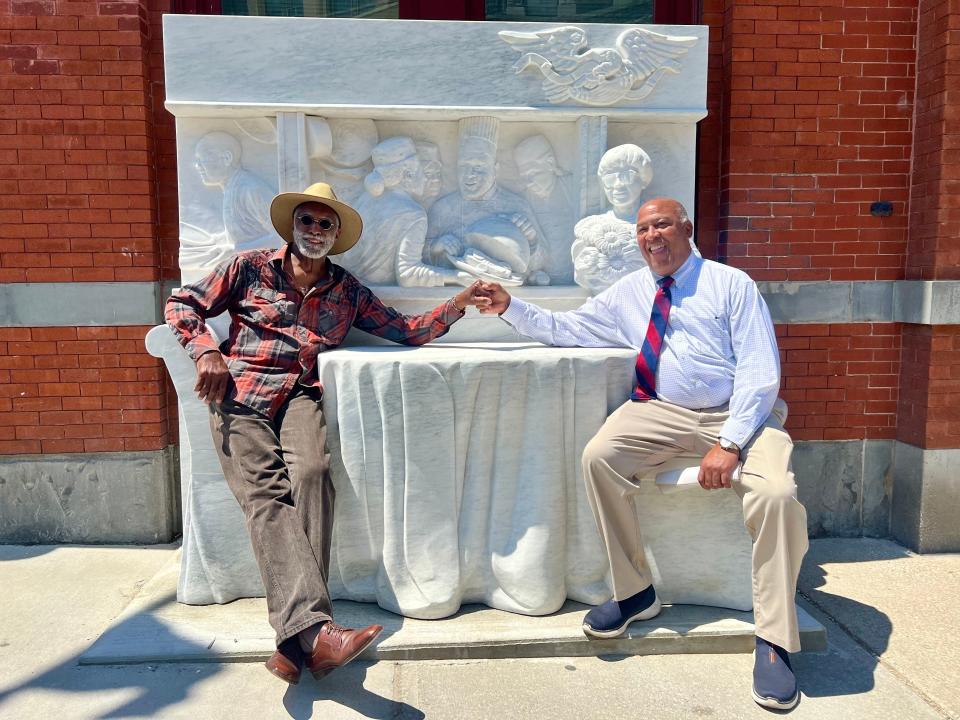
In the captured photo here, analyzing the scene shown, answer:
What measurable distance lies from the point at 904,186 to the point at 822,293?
0.72 meters

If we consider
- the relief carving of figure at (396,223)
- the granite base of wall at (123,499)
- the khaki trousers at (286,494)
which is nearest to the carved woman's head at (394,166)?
the relief carving of figure at (396,223)

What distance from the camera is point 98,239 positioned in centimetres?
374

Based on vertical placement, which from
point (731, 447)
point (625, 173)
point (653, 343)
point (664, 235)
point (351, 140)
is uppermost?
point (351, 140)

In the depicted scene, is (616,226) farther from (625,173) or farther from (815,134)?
(815,134)

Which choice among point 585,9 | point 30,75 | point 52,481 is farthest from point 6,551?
point 585,9

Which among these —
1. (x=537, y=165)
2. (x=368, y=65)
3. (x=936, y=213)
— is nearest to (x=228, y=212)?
(x=368, y=65)

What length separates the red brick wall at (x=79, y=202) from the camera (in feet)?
11.9

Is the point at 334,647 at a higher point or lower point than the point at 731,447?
lower

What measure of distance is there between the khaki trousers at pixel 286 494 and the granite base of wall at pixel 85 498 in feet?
4.28

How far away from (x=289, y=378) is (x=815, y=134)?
304 cm

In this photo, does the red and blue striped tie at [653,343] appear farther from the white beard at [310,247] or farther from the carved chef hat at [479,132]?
the white beard at [310,247]

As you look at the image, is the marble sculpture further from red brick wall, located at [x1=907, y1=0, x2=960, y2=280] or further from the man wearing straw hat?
red brick wall, located at [x1=907, y1=0, x2=960, y2=280]

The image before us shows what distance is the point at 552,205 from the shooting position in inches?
144

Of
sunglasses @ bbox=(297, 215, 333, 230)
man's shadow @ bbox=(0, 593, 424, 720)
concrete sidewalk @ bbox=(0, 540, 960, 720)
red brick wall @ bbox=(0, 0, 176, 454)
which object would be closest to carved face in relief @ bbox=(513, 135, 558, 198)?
sunglasses @ bbox=(297, 215, 333, 230)
